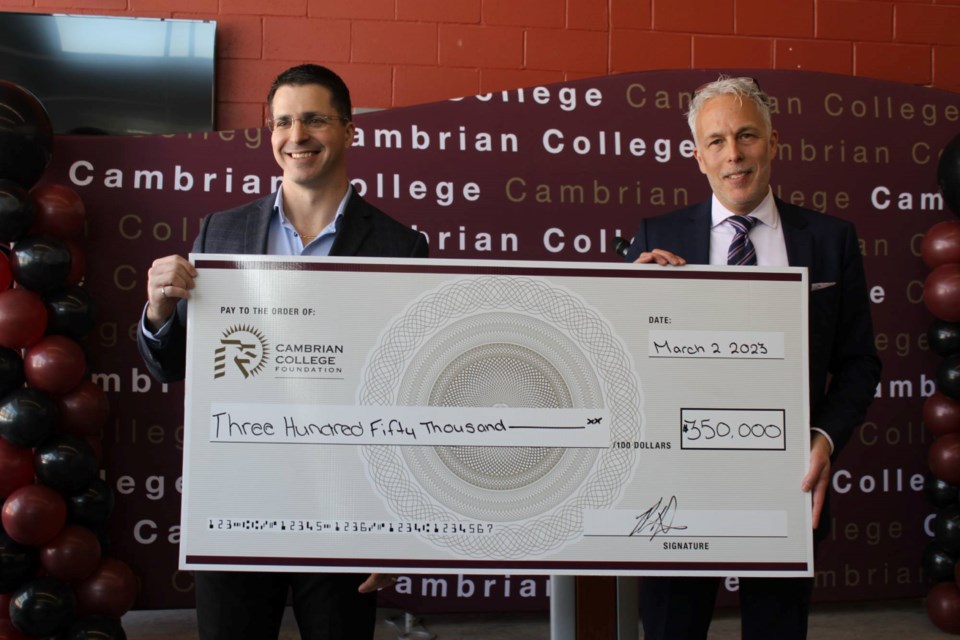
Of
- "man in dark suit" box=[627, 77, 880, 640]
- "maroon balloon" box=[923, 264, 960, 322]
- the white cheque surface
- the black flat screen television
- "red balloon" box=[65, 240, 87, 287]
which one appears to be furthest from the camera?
the black flat screen television

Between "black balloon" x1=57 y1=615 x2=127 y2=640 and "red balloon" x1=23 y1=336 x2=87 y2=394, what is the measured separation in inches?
26.9

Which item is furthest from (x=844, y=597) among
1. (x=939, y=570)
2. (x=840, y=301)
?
(x=840, y=301)

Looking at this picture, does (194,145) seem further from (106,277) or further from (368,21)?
(368,21)

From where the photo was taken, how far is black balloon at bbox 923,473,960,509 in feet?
10.3

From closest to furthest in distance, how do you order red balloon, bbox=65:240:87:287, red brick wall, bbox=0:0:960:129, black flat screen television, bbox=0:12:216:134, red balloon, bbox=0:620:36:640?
1. red balloon, bbox=0:620:36:640
2. red balloon, bbox=65:240:87:287
3. black flat screen television, bbox=0:12:216:134
4. red brick wall, bbox=0:0:960:129

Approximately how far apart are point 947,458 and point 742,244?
6.40 feet

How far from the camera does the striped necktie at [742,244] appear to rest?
1604 mm

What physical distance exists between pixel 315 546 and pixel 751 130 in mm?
1049

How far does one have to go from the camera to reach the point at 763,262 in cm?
161

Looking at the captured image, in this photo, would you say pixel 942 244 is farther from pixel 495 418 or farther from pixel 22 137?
pixel 22 137

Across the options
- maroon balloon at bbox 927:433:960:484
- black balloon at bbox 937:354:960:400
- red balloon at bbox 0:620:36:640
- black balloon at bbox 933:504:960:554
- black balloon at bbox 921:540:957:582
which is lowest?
red balloon at bbox 0:620:36:640

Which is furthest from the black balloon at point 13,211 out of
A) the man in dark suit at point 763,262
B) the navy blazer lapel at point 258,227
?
the man in dark suit at point 763,262

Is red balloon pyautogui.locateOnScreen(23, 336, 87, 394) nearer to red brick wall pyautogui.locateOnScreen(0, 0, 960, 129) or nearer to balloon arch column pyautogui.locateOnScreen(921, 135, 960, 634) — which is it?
red brick wall pyautogui.locateOnScreen(0, 0, 960, 129)
